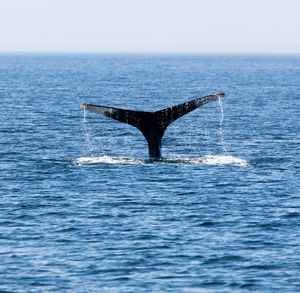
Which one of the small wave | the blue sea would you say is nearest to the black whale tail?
the blue sea

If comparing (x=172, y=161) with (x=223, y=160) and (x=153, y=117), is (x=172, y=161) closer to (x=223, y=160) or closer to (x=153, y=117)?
(x=223, y=160)

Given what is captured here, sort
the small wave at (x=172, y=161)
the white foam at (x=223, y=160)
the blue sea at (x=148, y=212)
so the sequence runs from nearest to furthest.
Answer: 1. the blue sea at (x=148, y=212)
2. the small wave at (x=172, y=161)
3. the white foam at (x=223, y=160)

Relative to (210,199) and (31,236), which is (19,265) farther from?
(210,199)

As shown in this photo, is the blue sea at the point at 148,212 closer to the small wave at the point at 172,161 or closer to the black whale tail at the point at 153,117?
the small wave at the point at 172,161

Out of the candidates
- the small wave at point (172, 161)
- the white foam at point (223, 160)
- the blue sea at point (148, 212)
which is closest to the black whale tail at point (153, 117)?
the blue sea at point (148, 212)

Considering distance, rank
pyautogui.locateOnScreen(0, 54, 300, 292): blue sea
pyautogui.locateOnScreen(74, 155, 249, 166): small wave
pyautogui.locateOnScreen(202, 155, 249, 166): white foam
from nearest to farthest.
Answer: pyautogui.locateOnScreen(0, 54, 300, 292): blue sea
pyautogui.locateOnScreen(74, 155, 249, 166): small wave
pyautogui.locateOnScreen(202, 155, 249, 166): white foam

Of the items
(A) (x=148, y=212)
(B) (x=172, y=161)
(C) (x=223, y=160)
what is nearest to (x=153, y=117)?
(B) (x=172, y=161)

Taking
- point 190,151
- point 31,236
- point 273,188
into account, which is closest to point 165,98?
point 190,151

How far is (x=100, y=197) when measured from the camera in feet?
95.3

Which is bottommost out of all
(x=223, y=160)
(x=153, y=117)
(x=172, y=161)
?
(x=223, y=160)

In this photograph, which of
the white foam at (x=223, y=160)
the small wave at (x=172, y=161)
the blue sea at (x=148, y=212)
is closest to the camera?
the blue sea at (x=148, y=212)

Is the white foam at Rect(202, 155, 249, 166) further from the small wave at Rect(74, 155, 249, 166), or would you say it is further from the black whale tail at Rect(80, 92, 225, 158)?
the black whale tail at Rect(80, 92, 225, 158)

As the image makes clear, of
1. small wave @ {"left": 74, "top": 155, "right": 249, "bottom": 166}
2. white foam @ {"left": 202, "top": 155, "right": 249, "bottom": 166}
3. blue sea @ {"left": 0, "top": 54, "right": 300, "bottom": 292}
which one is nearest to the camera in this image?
blue sea @ {"left": 0, "top": 54, "right": 300, "bottom": 292}

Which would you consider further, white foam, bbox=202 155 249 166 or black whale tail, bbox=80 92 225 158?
white foam, bbox=202 155 249 166
